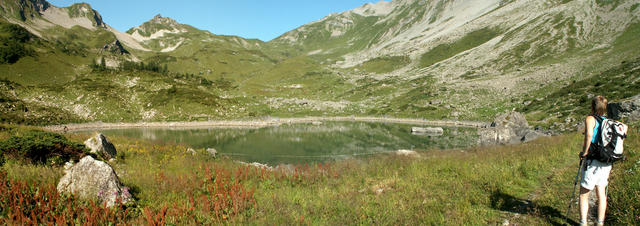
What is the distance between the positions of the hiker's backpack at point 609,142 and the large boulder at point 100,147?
56.7ft

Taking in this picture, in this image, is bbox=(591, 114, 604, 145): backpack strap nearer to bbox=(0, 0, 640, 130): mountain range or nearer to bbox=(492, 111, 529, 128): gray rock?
bbox=(492, 111, 529, 128): gray rock

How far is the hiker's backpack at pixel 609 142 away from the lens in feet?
17.8

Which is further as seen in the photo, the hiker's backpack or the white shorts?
the white shorts

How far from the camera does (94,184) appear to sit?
263 inches

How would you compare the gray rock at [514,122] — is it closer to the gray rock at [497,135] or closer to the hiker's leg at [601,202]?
the gray rock at [497,135]

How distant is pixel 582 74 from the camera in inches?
2468

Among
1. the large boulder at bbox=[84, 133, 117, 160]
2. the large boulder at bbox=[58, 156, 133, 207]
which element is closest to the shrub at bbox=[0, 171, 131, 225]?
the large boulder at bbox=[58, 156, 133, 207]

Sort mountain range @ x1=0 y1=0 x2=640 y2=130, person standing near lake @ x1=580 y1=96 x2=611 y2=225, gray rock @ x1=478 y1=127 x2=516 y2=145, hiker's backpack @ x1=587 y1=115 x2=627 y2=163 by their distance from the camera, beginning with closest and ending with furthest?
hiker's backpack @ x1=587 y1=115 x2=627 y2=163 → person standing near lake @ x1=580 y1=96 x2=611 y2=225 → gray rock @ x1=478 y1=127 x2=516 y2=145 → mountain range @ x1=0 y1=0 x2=640 y2=130

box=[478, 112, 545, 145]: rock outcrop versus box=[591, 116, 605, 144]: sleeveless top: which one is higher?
box=[591, 116, 605, 144]: sleeveless top

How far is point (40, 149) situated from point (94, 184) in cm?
529

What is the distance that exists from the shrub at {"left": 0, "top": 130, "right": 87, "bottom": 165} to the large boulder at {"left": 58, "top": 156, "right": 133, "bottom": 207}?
3907mm

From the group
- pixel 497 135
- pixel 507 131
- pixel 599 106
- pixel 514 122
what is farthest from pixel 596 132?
pixel 514 122

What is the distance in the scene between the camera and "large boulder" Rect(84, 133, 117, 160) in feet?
40.5

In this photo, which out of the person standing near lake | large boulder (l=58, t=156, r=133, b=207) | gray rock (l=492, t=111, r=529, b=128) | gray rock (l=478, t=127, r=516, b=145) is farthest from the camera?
gray rock (l=492, t=111, r=529, b=128)
